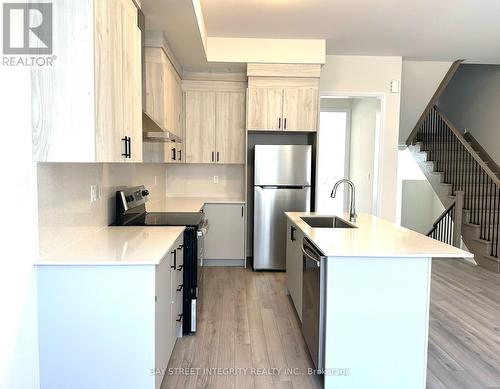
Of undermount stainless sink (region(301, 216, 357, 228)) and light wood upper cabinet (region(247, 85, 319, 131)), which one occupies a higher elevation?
light wood upper cabinet (region(247, 85, 319, 131))

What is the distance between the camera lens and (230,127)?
4.90 meters

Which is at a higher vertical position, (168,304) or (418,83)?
(418,83)

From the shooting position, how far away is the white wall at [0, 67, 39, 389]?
1.53m

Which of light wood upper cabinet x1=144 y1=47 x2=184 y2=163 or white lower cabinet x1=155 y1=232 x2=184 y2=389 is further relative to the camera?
light wood upper cabinet x1=144 y1=47 x2=184 y2=163

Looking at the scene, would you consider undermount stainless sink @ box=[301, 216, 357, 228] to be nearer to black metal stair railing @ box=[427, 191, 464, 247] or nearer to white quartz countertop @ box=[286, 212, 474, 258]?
white quartz countertop @ box=[286, 212, 474, 258]

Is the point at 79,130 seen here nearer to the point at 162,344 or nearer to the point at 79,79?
the point at 79,79

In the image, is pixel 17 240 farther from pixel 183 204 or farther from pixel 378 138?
pixel 378 138

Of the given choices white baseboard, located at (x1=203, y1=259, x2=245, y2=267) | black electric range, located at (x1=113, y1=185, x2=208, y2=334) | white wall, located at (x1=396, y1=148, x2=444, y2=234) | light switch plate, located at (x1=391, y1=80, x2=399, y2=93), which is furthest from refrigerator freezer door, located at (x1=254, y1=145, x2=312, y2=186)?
white wall, located at (x1=396, y1=148, x2=444, y2=234)

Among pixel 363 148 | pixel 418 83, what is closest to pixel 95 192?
pixel 418 83

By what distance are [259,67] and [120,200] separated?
2473mm

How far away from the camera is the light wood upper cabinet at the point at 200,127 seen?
191 inches

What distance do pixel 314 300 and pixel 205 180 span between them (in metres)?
3.22

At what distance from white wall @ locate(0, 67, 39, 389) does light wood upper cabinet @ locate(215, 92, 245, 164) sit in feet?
10.9

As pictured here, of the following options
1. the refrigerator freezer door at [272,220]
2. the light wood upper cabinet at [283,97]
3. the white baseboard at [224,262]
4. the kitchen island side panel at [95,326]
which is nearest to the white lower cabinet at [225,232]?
the white baseboard at [224,262]
